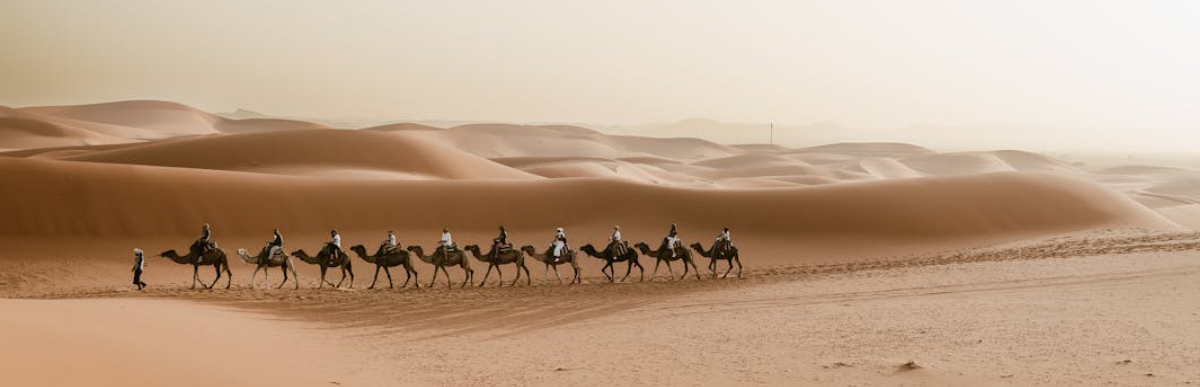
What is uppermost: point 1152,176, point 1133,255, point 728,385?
point 1152,176

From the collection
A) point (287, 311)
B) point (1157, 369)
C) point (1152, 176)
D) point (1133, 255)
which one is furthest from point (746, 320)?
point (1152, 176)

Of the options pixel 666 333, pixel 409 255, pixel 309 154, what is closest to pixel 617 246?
pixel 409 255

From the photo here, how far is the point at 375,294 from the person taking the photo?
74.8 feet

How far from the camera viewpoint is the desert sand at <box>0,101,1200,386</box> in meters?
12.6

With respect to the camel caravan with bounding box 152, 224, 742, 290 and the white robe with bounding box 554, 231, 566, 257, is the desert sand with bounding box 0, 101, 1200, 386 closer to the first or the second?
the camel caravan with bounding box 152, 224, 742, 290

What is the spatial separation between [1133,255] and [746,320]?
1515 centimetres

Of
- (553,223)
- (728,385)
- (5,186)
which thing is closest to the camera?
(728,385)

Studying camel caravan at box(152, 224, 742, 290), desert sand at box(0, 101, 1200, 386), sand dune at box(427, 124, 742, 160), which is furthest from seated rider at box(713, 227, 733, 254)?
sand dune at box(427, 124, 742, 160)

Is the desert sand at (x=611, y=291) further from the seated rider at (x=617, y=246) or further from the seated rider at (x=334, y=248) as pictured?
the seated rider at (x=334, y=248)

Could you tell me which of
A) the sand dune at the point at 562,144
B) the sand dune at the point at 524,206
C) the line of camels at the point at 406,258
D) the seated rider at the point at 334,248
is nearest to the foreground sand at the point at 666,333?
the line of camels at the point at 406,258

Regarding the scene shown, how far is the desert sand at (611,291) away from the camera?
41.3 feet

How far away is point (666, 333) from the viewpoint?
16.3m

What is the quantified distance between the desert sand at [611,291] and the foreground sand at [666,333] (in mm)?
69

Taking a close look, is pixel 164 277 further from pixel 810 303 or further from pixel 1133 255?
pixel 1133 255
